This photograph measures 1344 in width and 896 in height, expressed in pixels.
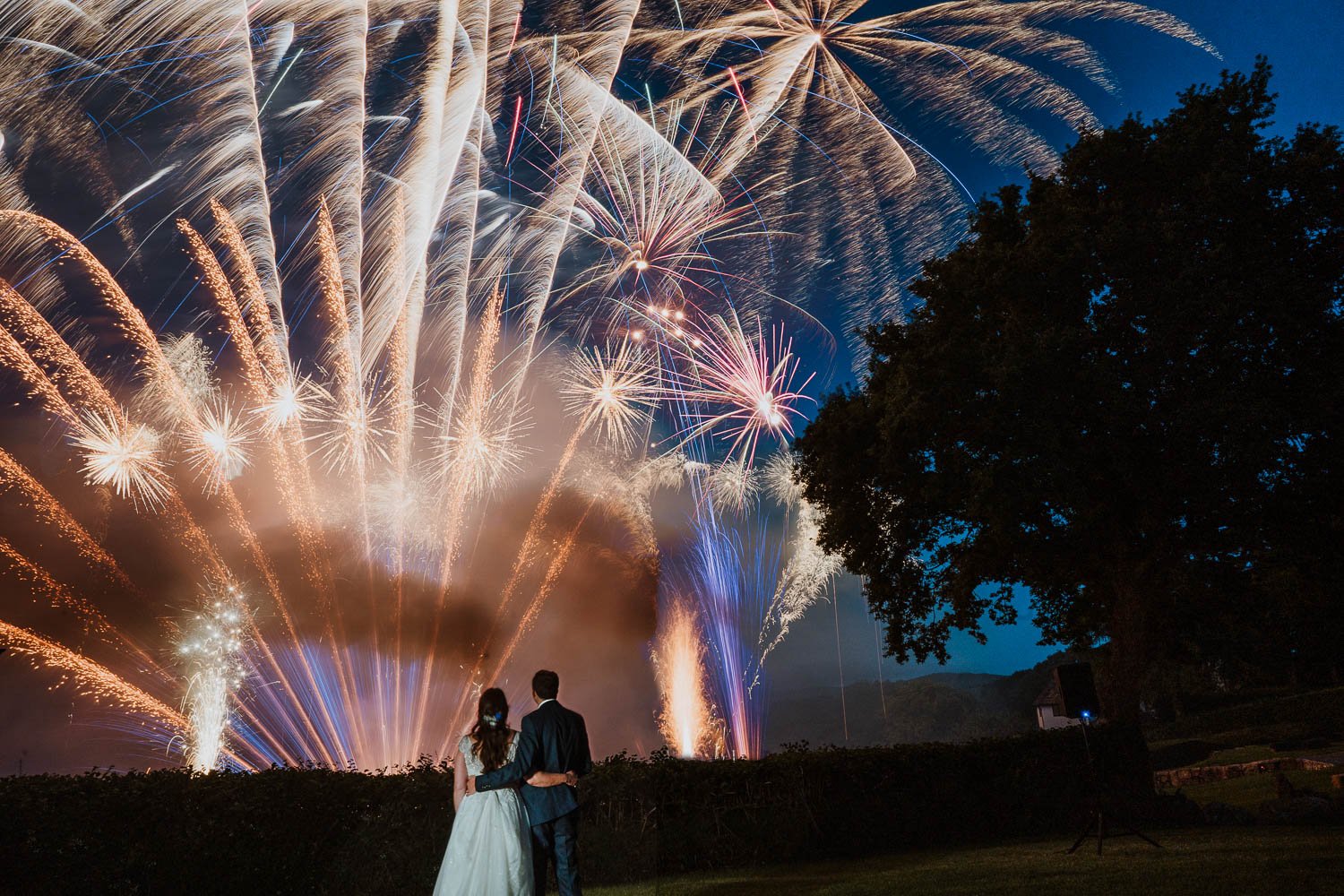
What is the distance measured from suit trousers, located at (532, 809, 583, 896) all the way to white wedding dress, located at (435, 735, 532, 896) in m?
0.12

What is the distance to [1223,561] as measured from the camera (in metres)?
20.4

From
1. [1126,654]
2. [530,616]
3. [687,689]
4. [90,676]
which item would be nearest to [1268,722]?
[687,689]

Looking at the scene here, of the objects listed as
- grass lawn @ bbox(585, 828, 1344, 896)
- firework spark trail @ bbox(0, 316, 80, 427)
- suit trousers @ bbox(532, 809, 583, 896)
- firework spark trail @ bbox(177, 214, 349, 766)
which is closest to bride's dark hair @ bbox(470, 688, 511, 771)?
suit trousers @ bbox(532, 809, 583, 896)

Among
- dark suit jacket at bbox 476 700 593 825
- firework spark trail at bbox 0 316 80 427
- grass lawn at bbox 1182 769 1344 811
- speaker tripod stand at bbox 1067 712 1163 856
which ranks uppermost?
firework spark trail at bbox 0 316 80 427

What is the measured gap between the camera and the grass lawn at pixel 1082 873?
9.70 meters

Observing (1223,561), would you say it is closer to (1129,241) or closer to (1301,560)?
(1301,560)

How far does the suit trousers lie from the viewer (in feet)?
26.0

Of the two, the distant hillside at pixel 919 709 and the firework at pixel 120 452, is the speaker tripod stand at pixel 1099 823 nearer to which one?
the firework at pixel 120 452

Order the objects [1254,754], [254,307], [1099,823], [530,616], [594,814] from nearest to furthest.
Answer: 1. [1099,823]
2. [594,814]
3. [254,307]
4. [1254,754]
5. [530,616]

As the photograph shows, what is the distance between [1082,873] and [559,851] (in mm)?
6668

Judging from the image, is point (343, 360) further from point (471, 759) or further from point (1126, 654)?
point (1126, 654)

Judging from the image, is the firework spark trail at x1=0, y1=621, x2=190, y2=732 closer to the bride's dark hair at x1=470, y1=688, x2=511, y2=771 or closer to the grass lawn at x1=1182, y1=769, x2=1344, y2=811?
the bride's dark hair at x1=470, y1=688, x2=511, y2=771

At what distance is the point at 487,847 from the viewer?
8.15 m

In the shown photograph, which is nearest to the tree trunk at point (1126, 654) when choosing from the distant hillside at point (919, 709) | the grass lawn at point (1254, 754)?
the grass lawn at point (1254, 754)
